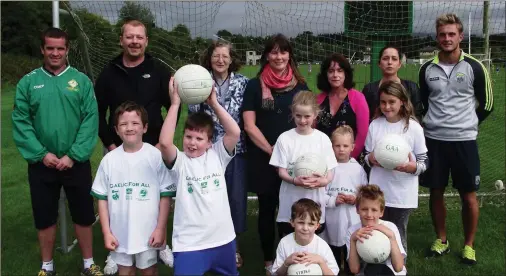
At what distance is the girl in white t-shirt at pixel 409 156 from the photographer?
13.4ft

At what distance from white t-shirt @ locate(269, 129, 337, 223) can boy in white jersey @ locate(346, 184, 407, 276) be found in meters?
0.36

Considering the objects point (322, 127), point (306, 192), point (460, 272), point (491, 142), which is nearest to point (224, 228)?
point (306, 192)

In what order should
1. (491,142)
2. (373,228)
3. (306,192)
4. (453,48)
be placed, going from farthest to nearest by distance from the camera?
(491,142) < (453,48) < (306,192) < (373,228)

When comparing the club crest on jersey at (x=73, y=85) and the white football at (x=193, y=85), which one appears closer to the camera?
the white football at (x=193, y=85)

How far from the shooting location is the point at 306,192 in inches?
153

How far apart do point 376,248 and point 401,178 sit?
832 millimetres

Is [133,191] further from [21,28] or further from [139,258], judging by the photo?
[21,28]

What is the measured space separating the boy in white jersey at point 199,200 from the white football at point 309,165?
0.54 meters

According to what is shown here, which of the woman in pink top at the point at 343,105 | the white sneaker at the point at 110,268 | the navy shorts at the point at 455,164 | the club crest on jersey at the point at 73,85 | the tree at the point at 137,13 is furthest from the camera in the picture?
the tree at the point at 137,13

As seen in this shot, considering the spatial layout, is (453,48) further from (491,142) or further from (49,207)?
(491,142)

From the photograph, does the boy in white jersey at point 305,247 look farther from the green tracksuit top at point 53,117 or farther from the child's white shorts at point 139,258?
the green tracksuit top at point 53,117

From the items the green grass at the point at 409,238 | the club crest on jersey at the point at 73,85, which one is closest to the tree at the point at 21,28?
the green grass at the point at 409,238

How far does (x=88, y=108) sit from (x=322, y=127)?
205 cm

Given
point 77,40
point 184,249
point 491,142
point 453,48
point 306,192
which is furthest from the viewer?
point 491,142
